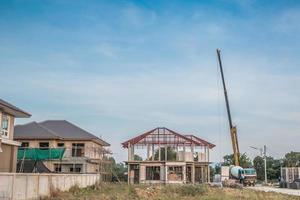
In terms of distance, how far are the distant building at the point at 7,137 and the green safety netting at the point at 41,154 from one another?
32.3 ft

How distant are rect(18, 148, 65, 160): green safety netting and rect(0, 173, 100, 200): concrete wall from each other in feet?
44.9

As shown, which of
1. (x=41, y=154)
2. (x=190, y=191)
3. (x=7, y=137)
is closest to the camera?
(x=190, y=191)

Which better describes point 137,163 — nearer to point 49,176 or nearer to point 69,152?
point 69,152

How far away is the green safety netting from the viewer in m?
40.7

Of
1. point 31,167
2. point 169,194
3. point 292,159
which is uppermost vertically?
point 292,159

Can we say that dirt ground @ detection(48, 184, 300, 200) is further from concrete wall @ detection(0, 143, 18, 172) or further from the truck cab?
the truck cab

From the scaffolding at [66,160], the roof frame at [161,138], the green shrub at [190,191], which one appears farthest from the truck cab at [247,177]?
the green shrub at [190,191]

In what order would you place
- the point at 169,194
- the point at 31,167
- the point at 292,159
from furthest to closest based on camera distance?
1. the point at 292,159
2. the point at 31,167
3. the point at 169,194

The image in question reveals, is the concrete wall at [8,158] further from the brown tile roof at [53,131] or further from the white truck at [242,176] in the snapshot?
the white truck at [242,176]

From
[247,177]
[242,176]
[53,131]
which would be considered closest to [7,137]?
[53,131]

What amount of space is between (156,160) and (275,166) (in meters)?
39.4

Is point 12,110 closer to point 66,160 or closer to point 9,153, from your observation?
point 9,153

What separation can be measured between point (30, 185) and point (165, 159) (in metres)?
28.7

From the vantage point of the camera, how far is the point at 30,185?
20422 millimetres
